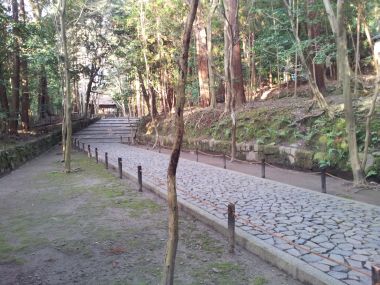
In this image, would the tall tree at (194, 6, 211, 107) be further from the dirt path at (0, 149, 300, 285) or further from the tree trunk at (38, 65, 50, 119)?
the dirt path at (0, 149, 300, 285)

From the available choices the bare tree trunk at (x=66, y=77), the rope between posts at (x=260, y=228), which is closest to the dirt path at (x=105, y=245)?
the rope between posts at (x=260, y=228)

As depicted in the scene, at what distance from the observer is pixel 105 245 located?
20.4 ft

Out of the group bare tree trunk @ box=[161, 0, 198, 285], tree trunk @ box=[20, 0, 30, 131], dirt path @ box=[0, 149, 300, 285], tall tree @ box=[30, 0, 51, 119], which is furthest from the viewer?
tree trunk @ box=[20, 0, 30, 131]

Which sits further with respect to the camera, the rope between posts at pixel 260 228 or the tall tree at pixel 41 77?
the tall tree at pixel 41 77

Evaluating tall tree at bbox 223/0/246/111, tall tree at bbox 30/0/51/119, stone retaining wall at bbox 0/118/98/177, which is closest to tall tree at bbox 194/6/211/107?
tall tree at bbox 223/0/246/111

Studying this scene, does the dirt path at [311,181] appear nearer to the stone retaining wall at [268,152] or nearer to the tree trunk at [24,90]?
the stone retaining wall at [268,152]

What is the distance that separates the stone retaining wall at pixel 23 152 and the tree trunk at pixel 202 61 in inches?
424

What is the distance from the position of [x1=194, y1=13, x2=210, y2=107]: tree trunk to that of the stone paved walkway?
1340 cm

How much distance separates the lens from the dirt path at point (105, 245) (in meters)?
5.03

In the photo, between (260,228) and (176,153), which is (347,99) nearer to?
(260,228)

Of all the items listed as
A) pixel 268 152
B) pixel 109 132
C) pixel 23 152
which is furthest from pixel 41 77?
pixel 268 152

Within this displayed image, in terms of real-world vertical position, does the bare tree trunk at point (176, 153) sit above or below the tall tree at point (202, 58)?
below

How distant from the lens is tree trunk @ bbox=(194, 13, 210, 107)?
23031 mm

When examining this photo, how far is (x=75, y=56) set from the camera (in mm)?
32969
